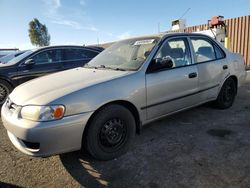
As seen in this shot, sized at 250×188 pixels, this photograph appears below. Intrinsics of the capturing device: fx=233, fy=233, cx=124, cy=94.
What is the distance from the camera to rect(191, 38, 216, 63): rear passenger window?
4.03 m

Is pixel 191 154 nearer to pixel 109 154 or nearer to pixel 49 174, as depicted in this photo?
pixel 109 154

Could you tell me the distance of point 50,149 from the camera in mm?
2482

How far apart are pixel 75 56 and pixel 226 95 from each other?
4.15 m

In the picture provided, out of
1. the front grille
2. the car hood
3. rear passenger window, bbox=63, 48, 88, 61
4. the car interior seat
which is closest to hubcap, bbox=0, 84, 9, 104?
rear passenger window, bbox=63, 48, 88, 61

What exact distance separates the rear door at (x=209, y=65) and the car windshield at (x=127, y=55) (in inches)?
36.8

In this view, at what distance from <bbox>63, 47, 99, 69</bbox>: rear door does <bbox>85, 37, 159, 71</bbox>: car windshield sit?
2630 mm

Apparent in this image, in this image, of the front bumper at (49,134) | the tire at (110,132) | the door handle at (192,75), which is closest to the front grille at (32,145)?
the front bumper at (49,134)

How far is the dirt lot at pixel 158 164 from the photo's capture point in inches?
98.0

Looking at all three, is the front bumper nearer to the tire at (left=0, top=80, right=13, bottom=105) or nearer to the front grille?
the front grille

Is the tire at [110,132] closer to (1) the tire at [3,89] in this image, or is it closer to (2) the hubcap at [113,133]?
(2) the hubcap at [113,133]

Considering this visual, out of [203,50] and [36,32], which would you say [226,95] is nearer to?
[203,50]

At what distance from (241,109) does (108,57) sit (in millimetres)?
2970

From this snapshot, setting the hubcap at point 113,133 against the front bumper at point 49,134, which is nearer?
the front bumper at point 49,134

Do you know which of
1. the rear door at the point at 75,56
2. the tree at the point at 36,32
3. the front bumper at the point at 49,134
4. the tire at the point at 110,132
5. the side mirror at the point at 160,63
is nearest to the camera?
the front bumper at the point at 49,134
